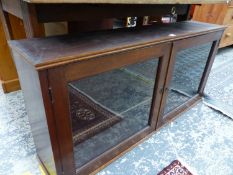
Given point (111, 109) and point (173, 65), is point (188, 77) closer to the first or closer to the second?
point (173, 65)

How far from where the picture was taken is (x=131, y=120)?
0.94m

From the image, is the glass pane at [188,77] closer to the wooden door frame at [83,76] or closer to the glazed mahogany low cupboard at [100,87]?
the glazed mahogany low cupboard at [100,87]

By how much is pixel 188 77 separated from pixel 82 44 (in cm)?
83

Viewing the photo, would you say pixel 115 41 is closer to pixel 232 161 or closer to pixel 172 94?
pixel 172 94

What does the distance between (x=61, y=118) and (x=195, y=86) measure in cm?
101

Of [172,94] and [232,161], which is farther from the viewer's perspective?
[172,94]

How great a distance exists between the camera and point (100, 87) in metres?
0.75

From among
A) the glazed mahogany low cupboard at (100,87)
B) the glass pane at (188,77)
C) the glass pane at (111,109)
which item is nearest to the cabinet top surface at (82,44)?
the glazed mahogany low cupboard at (100,87)

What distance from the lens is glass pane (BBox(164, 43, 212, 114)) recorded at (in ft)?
3.46

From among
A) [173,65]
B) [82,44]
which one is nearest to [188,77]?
[173,65]

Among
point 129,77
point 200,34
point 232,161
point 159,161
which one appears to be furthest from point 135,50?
point 232,161

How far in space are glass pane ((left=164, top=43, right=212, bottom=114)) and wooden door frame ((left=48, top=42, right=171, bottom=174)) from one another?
0.73ft

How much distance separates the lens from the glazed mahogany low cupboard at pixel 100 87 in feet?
1.77

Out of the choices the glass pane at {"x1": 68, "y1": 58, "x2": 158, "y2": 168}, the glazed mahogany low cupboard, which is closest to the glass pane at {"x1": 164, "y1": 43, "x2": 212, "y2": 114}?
the glazed mahogany low cupboard
